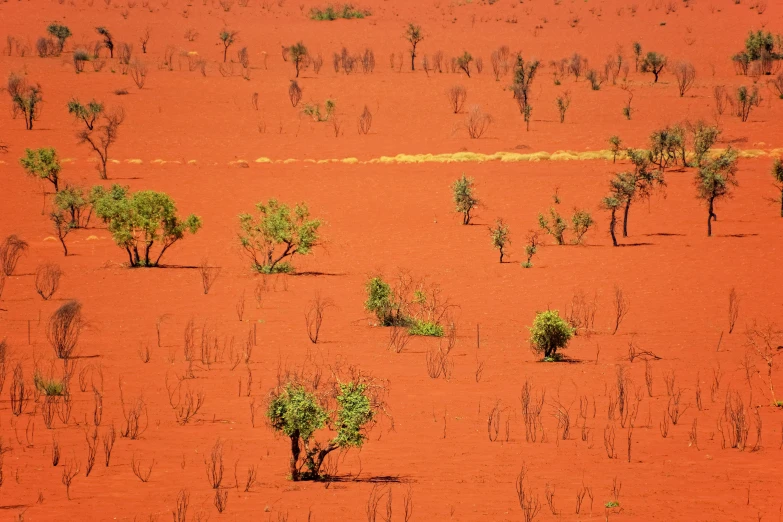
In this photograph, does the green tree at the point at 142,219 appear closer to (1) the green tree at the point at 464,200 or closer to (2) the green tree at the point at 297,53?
(1) the green tree at the point at 464,200

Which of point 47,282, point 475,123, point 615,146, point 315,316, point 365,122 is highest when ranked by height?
point 365,122

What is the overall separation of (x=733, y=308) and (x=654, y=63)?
36729 millimetres

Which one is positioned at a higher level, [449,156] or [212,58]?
[212,58]

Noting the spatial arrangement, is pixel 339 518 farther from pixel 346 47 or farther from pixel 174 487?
pixel 346 47

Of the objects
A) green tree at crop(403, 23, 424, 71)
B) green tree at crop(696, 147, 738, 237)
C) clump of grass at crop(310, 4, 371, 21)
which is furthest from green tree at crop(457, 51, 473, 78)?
green tree at crop(696, 147, 738, 237)

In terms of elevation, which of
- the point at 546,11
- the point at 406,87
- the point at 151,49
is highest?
the point at 546,11

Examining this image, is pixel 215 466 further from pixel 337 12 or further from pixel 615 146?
pixel 337 12

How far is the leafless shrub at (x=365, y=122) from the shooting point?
136ft

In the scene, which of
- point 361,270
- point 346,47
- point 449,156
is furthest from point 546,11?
point 361,270

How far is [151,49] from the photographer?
56.5 m

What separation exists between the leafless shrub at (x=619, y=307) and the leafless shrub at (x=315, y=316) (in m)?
5.21

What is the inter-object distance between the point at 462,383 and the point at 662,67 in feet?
144

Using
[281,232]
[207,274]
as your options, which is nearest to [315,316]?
[207,274]

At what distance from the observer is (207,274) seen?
66.2 feet
